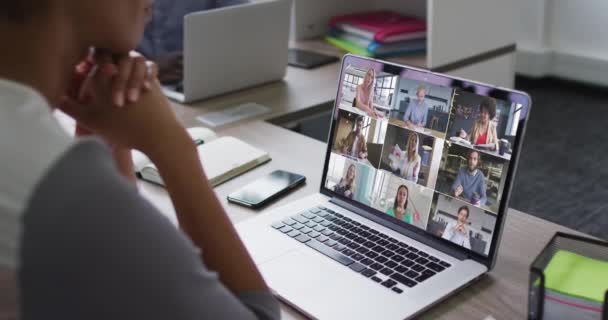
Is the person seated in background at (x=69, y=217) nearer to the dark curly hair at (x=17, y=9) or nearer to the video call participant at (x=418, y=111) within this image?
the dark curly hair at (x=17, y=9)

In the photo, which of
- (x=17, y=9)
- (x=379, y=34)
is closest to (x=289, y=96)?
(x=379, y=34)

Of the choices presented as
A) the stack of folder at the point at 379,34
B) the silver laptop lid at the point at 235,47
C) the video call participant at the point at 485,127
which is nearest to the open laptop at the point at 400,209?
the video call participant at the point at 485,127

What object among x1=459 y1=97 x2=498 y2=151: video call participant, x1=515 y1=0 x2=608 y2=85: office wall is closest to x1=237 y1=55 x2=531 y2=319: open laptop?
x1=459 y1=97 x2=498 y2=151: video call participant

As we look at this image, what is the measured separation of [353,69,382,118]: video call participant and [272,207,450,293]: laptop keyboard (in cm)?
19

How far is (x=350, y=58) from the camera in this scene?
116cm

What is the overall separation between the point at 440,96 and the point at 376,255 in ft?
0.87

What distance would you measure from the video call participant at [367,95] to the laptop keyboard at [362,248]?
0.19 metres

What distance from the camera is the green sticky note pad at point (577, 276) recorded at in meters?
0.81

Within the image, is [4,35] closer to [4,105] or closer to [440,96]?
[4,105]

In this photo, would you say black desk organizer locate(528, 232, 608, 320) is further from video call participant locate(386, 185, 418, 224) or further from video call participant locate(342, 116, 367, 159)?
video call participant locate(342, 116, 367, 159)

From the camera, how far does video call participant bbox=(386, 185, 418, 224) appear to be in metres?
1.07

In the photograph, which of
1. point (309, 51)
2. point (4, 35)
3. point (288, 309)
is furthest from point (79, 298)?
point (309, 51)

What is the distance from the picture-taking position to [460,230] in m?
1.01

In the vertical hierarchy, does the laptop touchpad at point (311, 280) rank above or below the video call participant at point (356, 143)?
below
